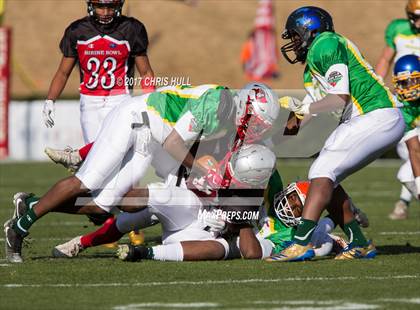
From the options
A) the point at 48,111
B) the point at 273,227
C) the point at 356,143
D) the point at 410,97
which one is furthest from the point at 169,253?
the point at 410,97

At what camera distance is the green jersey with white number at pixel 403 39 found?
11.9 metres

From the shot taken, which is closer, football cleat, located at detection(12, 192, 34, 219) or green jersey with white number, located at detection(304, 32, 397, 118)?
green jersey with white number, located at detection(304, 32, 397, 118)

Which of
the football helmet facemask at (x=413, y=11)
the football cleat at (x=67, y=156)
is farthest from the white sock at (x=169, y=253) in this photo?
the football helmet facemask at (x=413, y=11)

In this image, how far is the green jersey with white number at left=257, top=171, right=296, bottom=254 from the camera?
26.4ft

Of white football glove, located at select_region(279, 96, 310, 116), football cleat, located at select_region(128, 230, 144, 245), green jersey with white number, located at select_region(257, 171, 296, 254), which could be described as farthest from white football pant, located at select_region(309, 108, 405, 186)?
football cleat, located at select_region(128, 230, 144, 245)

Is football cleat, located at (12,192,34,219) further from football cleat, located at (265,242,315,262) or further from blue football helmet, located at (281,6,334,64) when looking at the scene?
blue football helmet, located at (281,6,334,64)

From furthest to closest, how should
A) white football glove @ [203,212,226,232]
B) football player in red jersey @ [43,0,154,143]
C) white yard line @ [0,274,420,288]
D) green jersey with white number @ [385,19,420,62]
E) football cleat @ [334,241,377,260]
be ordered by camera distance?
green jersey with white number @ [385,19,420,62], football player in red jersey @ [43,0,154,143], football cleat @ [334,241,377,260], white football glove @ [203,212,226,232], white yard line @ [0,274,420,288]

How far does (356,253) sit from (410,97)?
2.13m

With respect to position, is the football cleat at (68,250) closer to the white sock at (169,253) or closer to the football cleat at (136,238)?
the white sock at (169,253)

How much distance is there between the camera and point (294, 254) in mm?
7590

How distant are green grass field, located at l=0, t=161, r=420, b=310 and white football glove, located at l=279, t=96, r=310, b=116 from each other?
1.09m

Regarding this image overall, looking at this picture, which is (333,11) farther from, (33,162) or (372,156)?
(372,156)

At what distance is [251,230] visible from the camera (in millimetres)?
7805

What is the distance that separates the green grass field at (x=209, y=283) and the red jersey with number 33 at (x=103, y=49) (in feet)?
5.10
